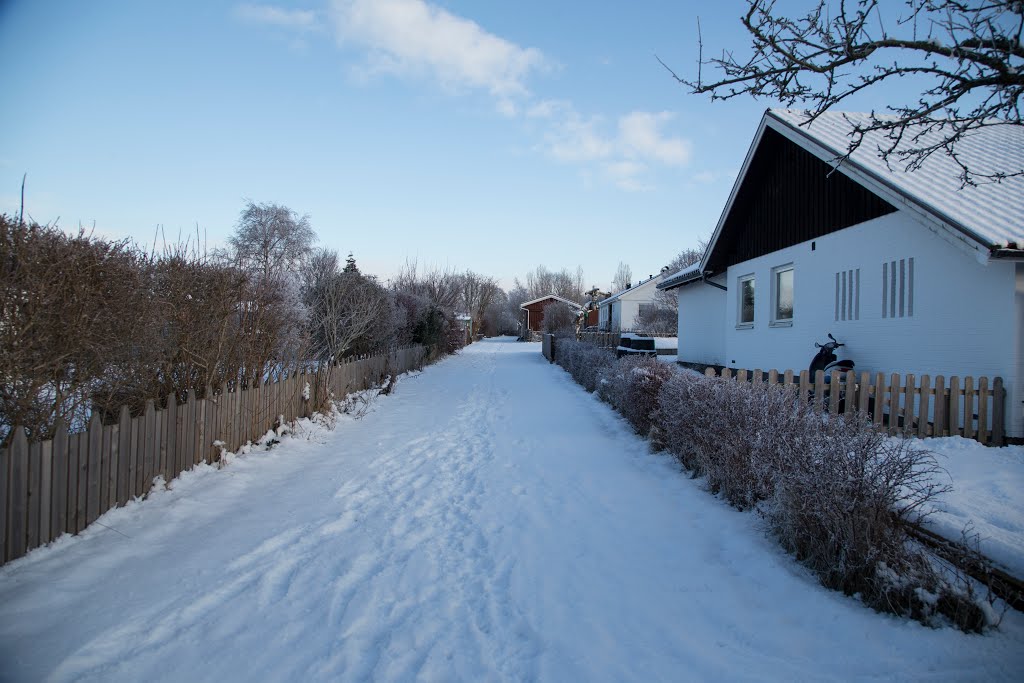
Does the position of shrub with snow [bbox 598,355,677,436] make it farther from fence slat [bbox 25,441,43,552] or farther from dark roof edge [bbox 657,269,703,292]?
dark roof edge [bbox 657,269,703,292]

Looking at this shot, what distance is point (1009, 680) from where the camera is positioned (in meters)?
2.30

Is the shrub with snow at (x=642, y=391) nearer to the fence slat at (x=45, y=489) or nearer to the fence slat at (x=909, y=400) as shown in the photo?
the fence slat at (x=909, y=400)

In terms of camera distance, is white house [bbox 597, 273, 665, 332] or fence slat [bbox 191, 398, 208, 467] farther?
white house [bbox 597, 273, 665, 332]

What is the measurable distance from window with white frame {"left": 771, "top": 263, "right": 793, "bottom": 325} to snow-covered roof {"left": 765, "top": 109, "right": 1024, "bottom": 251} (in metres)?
3.07

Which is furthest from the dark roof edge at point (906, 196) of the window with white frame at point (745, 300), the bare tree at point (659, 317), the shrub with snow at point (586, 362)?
the bare tree at point (659, 317)

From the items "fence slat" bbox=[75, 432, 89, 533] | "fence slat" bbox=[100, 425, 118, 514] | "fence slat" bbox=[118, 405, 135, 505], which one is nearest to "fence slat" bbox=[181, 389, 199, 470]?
"fence slat" bbox=[118, 405, 135, 505]

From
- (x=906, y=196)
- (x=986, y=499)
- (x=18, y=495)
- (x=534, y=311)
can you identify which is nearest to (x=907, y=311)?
(x=906, y=196)

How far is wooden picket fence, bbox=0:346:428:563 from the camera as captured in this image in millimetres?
3422

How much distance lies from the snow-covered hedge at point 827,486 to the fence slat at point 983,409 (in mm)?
1175

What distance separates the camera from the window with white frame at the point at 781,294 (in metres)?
11.7

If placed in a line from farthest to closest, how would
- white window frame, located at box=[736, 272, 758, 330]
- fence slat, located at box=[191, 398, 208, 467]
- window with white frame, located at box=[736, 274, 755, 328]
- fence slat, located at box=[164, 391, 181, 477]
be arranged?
window with white frame, located at box=[736, 274, 755, 328]
white window frame, located at box=[736, 272, 758, 330]
fence slat, located at box=[191, 398, 208, 467]
fence slat, located at box=[164, 391, 181, 477]

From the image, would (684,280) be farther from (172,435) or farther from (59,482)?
(59,482)

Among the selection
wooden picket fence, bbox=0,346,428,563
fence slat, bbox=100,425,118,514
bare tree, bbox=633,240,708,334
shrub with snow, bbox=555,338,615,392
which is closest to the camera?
wooden picket fence, bbox=0,346,428,563

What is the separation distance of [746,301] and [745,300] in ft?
0.15
